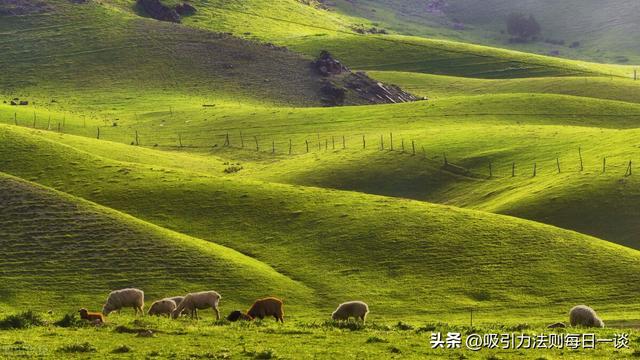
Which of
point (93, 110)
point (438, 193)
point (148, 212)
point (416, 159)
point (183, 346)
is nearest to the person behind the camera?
point (183, 346)

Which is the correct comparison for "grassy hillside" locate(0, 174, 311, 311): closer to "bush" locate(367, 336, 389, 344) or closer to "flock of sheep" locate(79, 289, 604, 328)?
"flock of sheep" locate(79, 289, 604, 328)

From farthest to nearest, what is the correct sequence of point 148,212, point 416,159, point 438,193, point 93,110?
point 93,110 < point 416,159 < point 438,193 < point 148,212

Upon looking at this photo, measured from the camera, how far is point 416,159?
108375mm

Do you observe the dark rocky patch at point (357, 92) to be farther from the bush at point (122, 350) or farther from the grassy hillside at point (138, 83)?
the bush at point (122, 350)

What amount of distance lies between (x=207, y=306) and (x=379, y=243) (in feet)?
91.2

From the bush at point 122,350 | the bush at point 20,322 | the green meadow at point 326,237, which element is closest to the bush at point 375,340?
the green meadow at point 326,237

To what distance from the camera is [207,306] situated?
42.9 metres

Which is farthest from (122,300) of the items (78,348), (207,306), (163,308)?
(78,348)

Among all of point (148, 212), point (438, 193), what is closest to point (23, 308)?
point (148, 212)

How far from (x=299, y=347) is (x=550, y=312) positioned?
98.0ft

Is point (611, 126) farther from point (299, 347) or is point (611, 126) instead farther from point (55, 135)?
point (299, 347)

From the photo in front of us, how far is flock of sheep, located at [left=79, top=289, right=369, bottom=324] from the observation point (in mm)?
40875

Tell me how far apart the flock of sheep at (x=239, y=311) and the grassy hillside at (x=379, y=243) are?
15.5 meters

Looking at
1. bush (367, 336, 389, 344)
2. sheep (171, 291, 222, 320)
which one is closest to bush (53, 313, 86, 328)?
sheep (171, 291, 222, 320)
